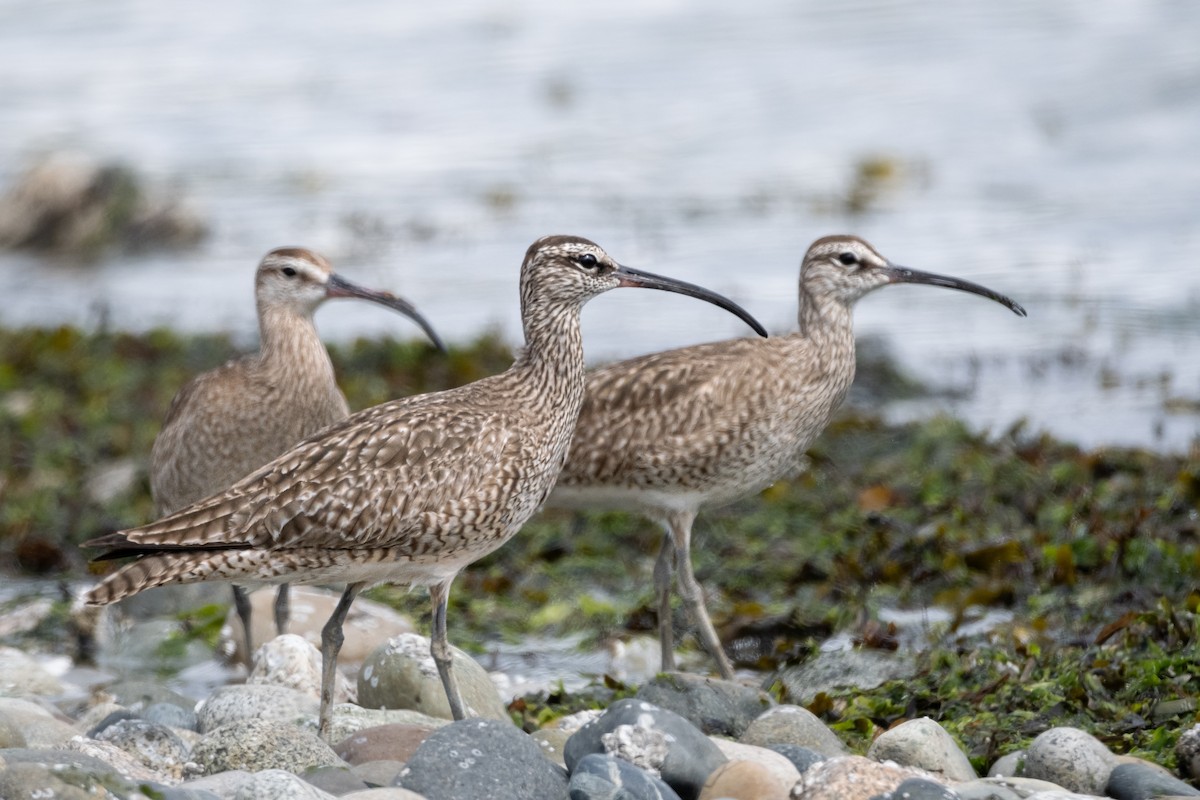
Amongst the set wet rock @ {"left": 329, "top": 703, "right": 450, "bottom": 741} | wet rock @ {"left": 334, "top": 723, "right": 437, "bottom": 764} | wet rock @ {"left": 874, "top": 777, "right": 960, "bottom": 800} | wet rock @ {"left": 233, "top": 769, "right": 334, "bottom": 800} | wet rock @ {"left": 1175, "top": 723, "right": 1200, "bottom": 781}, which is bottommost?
wet rock @ {"left": 1175, "top": 723, "right": 1200, "bottom": 781}

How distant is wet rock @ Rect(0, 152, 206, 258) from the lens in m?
18.3

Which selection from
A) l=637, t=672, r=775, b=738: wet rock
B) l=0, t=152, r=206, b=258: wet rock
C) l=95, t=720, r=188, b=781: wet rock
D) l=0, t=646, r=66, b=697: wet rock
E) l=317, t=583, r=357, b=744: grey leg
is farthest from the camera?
l=0, t=152, r=206, b=258: wet rock

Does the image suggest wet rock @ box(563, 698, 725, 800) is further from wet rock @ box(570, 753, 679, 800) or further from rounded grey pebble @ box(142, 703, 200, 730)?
rounded grey pebble @ box(142, 703, 200, 730)

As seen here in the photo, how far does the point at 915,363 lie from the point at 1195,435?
2876mm

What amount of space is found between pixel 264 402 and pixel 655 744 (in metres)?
3.17

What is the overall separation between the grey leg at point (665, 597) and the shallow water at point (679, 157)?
3974mm

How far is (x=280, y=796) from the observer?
4785 millimetres

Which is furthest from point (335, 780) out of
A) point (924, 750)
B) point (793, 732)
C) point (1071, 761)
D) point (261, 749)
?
point (1071, 761)

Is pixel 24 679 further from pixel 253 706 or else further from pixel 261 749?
pixel 261 749

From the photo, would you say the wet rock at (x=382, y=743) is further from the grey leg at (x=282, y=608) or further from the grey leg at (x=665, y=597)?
the grey leg at (x=665, y=597)

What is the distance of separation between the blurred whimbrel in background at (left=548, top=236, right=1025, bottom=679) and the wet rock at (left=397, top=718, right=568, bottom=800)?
86.6 inches

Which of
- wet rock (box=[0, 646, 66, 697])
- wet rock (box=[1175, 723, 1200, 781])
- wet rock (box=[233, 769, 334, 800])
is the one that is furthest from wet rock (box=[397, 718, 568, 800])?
wet rock (box=[0, 646, 66, 697])

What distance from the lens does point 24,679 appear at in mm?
7391

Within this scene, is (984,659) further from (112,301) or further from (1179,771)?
(112,301)
